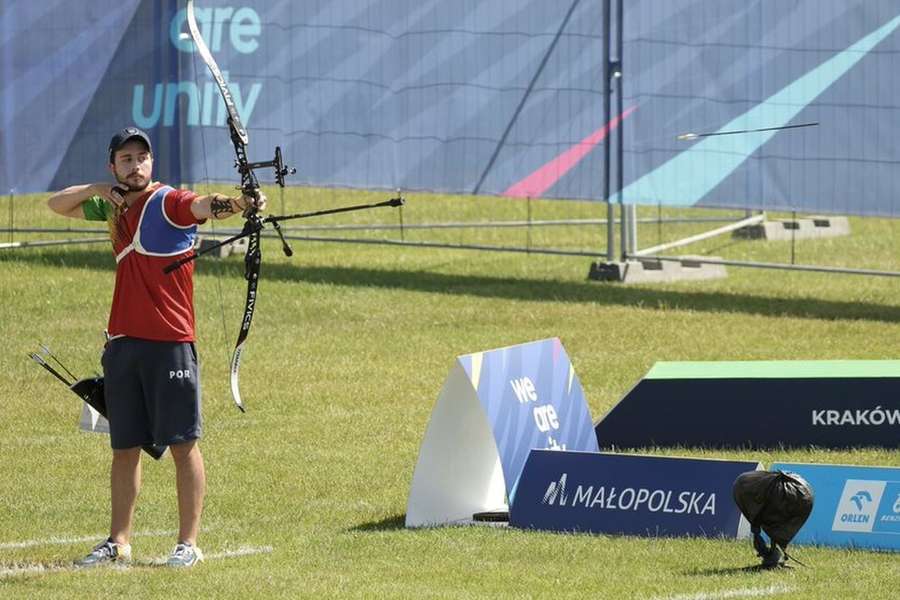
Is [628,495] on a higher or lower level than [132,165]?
lower

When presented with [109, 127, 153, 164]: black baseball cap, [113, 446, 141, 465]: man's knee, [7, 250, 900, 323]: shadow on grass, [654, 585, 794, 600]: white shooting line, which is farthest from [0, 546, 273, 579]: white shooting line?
[7, 250, 900, 323]: shadow on grass

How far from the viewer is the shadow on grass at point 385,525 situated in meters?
8.82

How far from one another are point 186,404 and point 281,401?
15.5 feet

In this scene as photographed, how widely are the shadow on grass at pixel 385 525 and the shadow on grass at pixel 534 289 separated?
26.3 feet

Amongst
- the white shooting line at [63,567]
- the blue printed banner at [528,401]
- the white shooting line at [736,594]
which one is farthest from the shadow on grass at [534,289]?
the white shooting line at [736,594]

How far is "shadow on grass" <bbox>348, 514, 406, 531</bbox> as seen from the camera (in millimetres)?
8820

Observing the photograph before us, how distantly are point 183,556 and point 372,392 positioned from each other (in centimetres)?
499

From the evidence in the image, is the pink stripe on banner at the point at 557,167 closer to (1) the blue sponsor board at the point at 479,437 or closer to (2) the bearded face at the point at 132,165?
(1) the blue sponsor board at the point at 479,437

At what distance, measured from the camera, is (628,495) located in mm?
8531

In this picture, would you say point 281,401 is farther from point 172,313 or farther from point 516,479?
point 172,313

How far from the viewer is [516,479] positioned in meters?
8.93

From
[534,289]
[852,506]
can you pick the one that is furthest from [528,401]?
[534,289]

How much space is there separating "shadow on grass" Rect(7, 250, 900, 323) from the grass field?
0.14ft

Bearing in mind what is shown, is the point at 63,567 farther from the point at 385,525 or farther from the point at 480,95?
the point at 480,95
